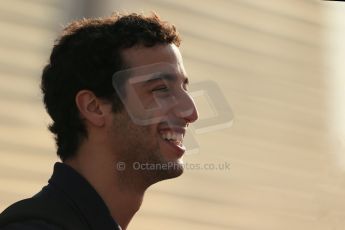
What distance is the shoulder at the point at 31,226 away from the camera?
2.60 m

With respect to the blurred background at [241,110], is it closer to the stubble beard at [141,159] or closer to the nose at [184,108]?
the stubble beard at [141,159]

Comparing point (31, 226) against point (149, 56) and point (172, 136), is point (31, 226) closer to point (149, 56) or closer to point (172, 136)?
point (172, 136)

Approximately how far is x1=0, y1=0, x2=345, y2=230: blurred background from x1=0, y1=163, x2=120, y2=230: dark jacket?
246 mm

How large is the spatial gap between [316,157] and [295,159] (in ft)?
0.41

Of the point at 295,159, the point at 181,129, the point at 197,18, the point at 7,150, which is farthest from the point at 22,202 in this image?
the point at 295,159

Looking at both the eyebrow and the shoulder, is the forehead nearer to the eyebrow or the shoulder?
the eyebrow

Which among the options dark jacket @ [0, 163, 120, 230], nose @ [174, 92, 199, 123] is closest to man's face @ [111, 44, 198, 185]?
nose @ [174, 92, 199, 123]

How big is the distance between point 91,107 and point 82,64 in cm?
16

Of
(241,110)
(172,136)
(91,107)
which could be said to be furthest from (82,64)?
(241,110)

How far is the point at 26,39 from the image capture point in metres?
3.12

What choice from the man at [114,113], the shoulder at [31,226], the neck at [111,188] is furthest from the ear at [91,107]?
the shoulder at [31,226]

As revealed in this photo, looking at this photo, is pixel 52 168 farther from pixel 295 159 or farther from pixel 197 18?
pixel 295 159

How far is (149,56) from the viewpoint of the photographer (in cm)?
303

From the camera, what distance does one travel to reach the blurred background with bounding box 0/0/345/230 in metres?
3.09
